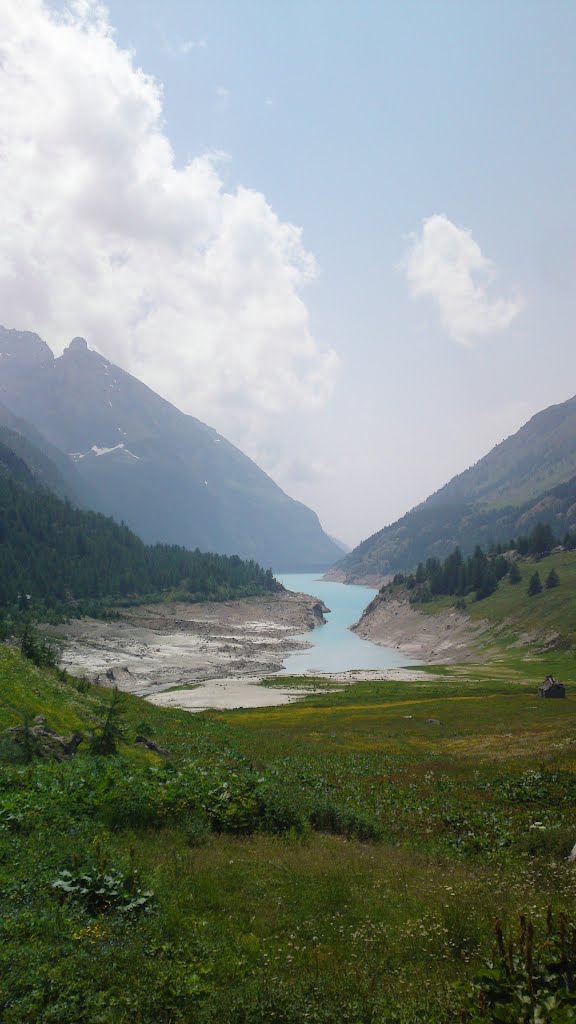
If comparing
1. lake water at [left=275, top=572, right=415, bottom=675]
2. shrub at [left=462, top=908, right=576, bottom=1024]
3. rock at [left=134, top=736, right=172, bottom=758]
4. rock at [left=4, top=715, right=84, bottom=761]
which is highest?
shrub at [left=462, top=908, right=576, bottom=1024]

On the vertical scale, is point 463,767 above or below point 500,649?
above

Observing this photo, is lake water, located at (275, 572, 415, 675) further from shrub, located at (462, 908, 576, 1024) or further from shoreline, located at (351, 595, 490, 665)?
shrub, located at (462, 908, 576, 1024)

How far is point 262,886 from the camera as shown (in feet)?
36.7

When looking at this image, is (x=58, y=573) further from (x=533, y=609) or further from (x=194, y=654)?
(x=533, y=609)

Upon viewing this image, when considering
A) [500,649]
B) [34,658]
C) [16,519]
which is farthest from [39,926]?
[16,519]

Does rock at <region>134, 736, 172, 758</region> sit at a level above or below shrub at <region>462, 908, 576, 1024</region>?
below

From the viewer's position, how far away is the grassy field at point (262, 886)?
732 centimetres

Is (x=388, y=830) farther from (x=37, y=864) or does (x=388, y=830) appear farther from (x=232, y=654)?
(x=232, y=654)

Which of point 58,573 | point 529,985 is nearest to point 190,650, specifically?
point 58,573

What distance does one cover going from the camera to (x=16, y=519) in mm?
188750

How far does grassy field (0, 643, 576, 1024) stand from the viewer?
7.32 meters

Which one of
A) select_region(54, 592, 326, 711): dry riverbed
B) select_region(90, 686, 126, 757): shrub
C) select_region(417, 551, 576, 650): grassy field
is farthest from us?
select_region(417, 551, 576, 650): grassy field

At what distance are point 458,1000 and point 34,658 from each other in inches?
1617

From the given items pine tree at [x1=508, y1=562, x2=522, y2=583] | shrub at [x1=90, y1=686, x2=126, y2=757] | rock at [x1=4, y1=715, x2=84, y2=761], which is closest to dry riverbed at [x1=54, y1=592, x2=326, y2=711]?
rock at [x1=4, y1=715, x2=84, y2=761]
